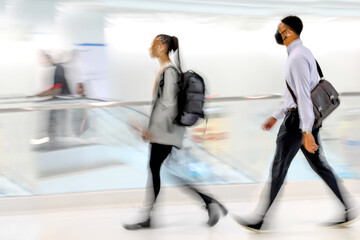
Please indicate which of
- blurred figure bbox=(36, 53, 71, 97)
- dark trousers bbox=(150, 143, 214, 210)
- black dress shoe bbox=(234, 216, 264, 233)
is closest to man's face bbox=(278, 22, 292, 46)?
dark trousers bbox=(150, 143, 214, 210)

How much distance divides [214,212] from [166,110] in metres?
0.74

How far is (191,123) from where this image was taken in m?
3.37

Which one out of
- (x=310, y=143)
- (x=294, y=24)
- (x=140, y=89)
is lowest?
(x=140, y=89)

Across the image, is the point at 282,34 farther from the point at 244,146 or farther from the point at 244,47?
the point at 244,47

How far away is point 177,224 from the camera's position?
3.82 m

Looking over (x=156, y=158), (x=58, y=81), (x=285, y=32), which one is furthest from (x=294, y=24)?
(x=58, y=81)

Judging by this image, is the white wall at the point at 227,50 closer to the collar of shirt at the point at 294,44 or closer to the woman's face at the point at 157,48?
the woman's face at the point at 157,48

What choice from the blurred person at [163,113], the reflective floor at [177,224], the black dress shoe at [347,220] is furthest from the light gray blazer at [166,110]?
the black dress shoe at [347,220]

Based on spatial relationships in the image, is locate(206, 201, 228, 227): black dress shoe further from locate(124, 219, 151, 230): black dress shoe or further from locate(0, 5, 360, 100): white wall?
locate(0, 5, 360, 100): white wall

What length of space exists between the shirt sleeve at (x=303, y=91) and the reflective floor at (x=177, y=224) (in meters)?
0.77

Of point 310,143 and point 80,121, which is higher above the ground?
point 310,143

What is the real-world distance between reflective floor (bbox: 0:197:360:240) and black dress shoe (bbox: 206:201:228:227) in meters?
0.05

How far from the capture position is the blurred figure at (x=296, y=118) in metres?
3.10

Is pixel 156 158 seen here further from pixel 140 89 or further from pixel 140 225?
pixel 140 89
